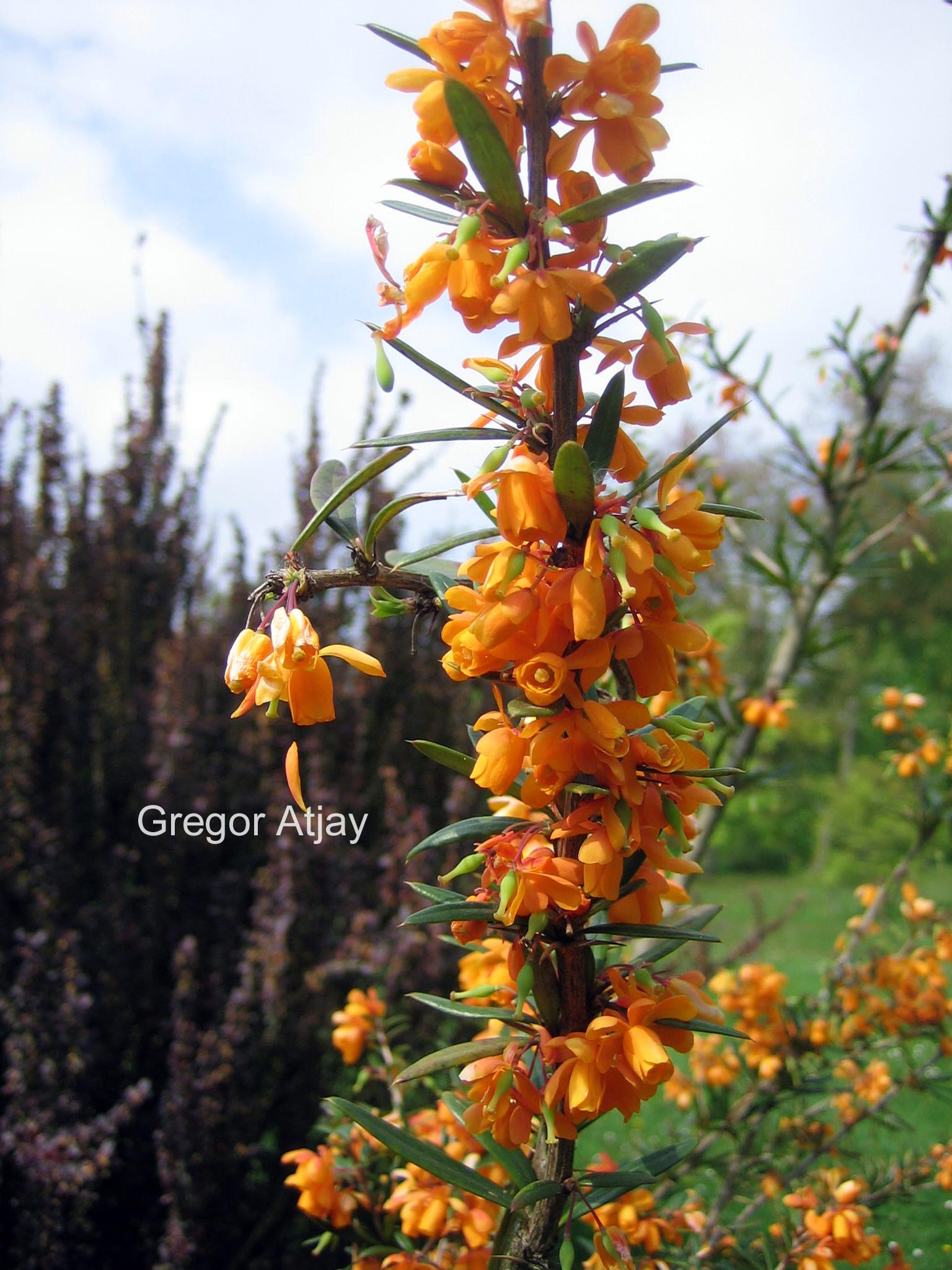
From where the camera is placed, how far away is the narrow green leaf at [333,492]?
0.68m

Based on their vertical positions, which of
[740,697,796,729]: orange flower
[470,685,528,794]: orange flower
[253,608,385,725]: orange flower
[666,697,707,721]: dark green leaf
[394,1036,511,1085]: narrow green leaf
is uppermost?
[740,697,796,729]: orange flower

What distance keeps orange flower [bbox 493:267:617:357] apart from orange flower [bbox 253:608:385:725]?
23 centimetres

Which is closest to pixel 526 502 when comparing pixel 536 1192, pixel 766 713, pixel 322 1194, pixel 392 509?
pixel 392 509

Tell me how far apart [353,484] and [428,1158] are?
1.73 feet

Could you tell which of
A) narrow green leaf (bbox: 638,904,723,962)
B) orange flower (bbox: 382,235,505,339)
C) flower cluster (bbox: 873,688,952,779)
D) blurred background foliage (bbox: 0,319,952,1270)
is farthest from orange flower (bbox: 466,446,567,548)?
flower cluster (bbox: 873,688,952,779)

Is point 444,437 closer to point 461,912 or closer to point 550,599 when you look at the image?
point 550,599

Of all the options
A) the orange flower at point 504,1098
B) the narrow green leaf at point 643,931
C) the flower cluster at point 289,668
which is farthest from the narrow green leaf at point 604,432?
the orange flower at point 504,1098

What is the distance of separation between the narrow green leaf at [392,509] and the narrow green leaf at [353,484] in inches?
1.0

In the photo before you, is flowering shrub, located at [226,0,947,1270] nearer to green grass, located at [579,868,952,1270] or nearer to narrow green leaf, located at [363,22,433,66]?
narrow green leaf, located at [363,22,433,66]

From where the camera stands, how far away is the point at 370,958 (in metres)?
2.01

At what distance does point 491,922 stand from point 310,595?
0.28 meters

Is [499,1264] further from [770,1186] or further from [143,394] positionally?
[143,394]

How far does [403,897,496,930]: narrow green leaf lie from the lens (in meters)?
0.65

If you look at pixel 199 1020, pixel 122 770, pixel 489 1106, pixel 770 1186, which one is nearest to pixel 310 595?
pixel 489 1106
